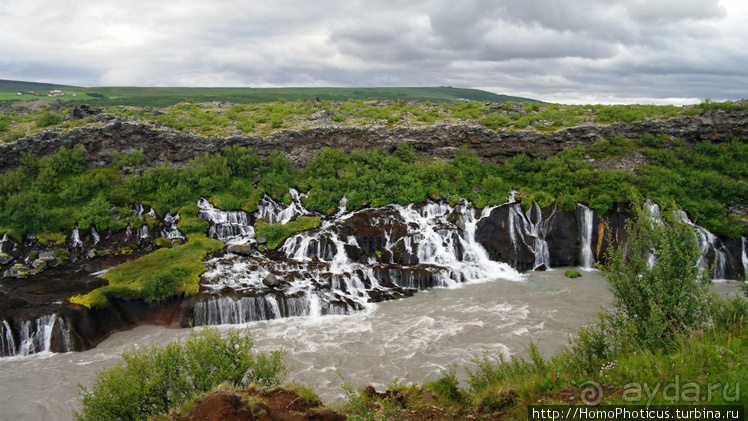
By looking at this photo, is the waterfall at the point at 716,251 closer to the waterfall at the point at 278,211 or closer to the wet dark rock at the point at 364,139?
the wet dark rock at the point at 364,139

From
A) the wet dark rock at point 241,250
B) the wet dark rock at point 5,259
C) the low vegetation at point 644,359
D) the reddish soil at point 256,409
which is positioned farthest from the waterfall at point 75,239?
the low vegetation at point 644,359

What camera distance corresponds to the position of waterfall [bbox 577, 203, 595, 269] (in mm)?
29859

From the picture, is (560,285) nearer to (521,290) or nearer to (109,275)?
(521,290)

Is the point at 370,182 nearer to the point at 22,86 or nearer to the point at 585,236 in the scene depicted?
the point at 585,236

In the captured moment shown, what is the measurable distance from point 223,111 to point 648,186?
4896 centimetres

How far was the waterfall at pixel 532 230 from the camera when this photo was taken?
30.0 m

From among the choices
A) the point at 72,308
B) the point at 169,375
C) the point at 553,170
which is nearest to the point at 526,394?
the point at 169,375

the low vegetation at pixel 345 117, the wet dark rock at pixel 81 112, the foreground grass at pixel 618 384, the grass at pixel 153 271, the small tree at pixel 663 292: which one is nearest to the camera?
the foreground grass at pixel 618 384

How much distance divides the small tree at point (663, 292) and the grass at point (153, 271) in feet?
70.8

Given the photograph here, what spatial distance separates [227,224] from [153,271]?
776 centimetres

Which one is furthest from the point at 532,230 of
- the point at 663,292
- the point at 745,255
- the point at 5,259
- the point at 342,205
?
the point at 5,259

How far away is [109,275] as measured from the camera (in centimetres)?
2380

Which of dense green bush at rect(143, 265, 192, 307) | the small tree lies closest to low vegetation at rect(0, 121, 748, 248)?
dense green bush at rect(143, 265, 192, 307)

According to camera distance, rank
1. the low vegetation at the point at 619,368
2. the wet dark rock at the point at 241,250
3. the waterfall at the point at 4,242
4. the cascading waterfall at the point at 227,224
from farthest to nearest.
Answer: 1. the cascading waterfall at the point at 227,224
2. the wet dark rock at the point at 241,250
3. the waterfall at the point at 4,242
4. the low vegetation at the point at 619,368
